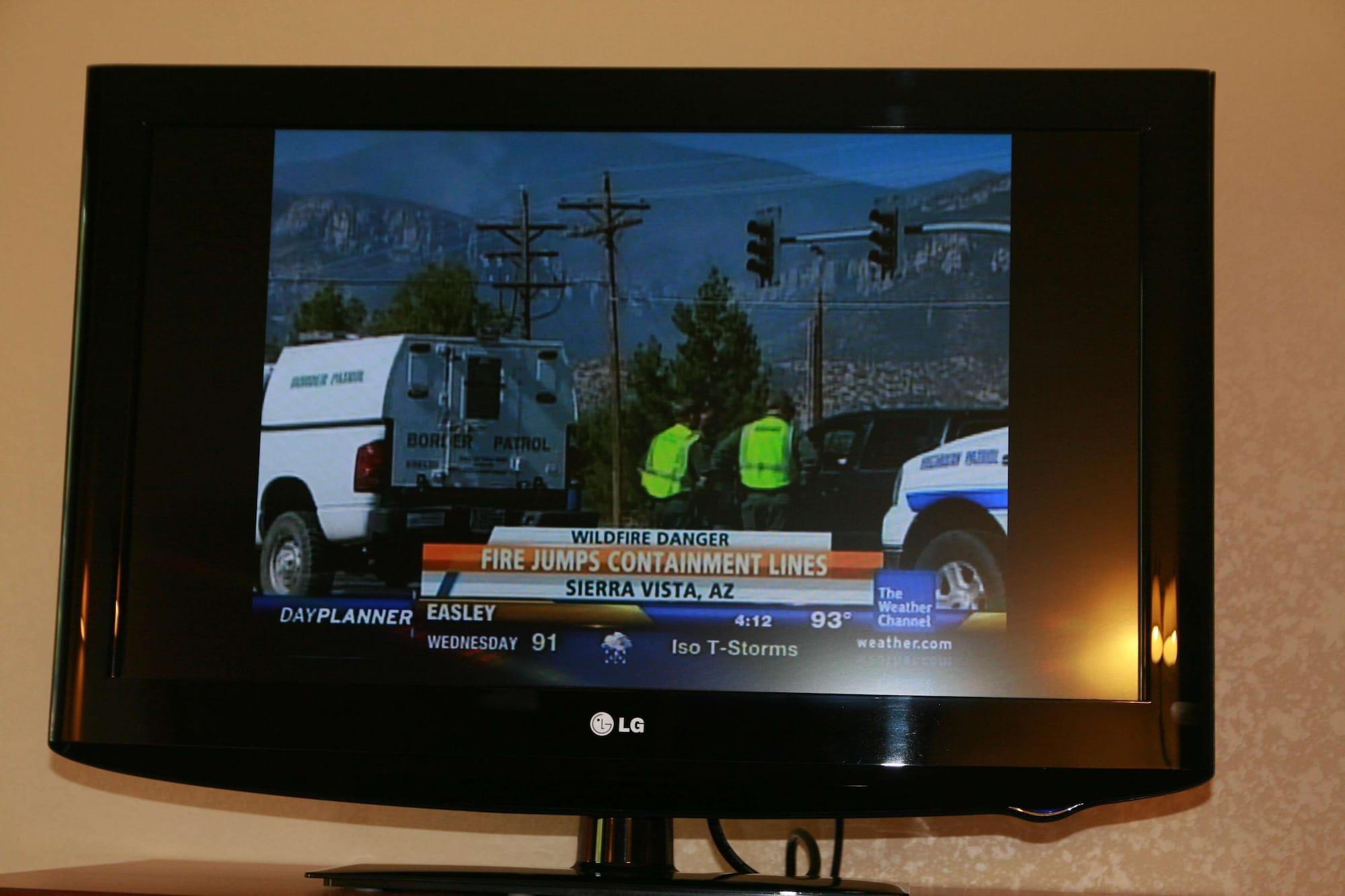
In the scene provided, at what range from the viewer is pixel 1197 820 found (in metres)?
1.86

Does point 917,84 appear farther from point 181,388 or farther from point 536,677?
point 181,388

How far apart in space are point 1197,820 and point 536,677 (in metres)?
0.96

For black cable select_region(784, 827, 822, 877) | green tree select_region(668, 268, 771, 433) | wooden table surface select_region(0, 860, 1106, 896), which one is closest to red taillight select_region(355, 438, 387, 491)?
green tree select_region(668, 268, 771, 433)

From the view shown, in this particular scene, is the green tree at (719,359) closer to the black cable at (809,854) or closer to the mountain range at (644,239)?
the mountain range at (644,239)

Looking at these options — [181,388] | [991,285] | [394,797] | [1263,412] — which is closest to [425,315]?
[181,388]

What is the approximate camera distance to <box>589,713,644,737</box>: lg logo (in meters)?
1.57

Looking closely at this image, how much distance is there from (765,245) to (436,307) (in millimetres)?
Result: 417

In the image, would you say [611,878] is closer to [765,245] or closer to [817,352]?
[817,352]

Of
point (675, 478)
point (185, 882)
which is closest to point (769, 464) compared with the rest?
point (675, 478)

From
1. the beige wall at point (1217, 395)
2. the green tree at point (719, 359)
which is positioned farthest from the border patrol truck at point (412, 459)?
the beige wall at point (1217, 395)

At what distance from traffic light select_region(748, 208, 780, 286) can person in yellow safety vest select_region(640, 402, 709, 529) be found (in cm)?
22

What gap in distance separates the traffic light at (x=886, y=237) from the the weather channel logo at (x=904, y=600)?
0.37 metres

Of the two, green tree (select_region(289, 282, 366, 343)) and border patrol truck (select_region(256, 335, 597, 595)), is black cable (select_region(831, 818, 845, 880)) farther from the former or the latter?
green tree (select_region(289, 282, 366, 343))

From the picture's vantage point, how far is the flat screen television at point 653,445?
1.58 meters
